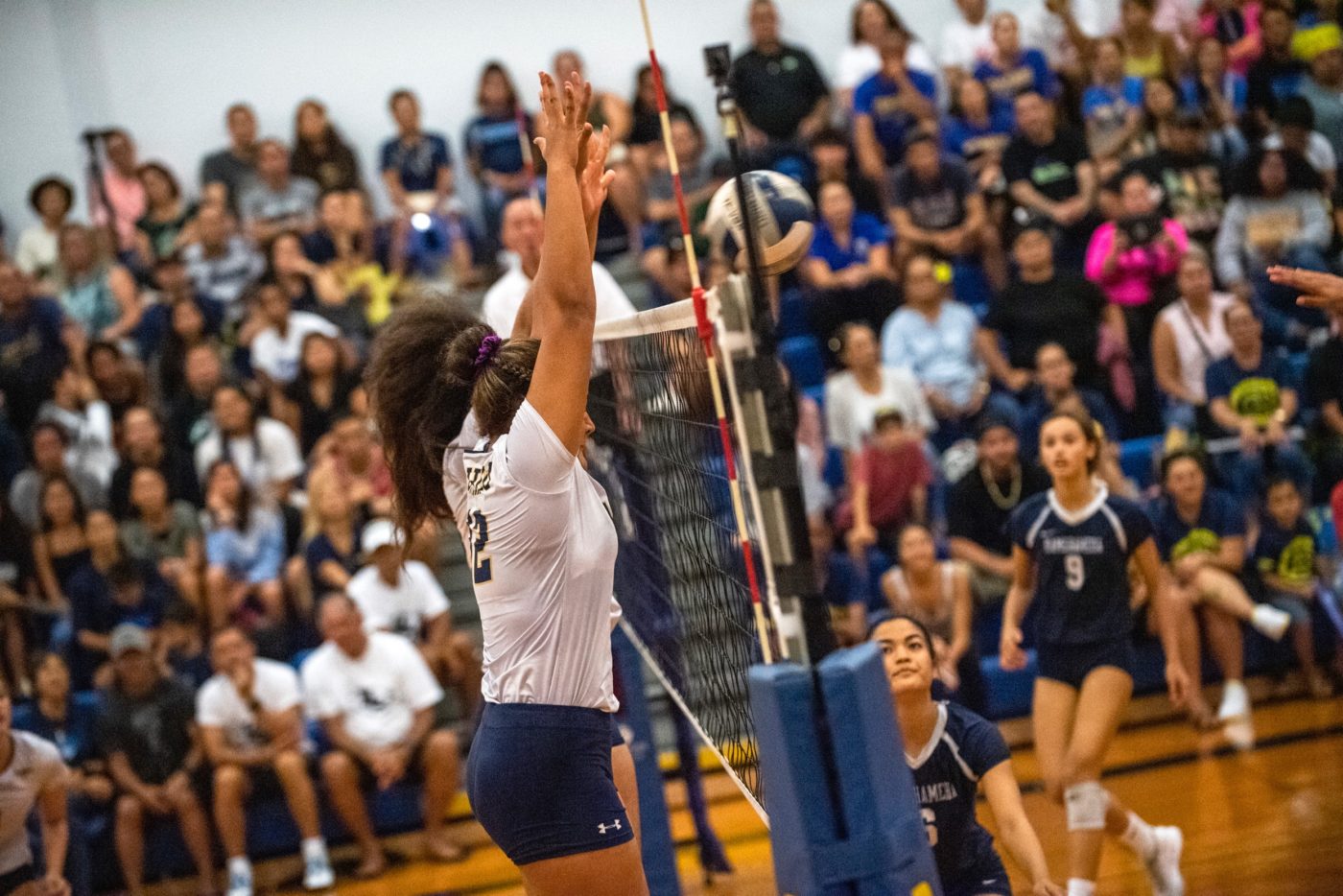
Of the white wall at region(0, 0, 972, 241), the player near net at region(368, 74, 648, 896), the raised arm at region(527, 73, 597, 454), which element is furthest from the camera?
the white wall at region(0, 0, 972, 241)

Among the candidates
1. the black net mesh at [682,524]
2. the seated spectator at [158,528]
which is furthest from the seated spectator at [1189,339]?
the seated spectator at [158,528]

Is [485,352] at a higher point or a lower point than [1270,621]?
higher

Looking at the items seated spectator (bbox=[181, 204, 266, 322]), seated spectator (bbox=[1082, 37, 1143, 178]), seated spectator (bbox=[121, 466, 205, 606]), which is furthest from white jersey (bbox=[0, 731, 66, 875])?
seated spectator (bbox=[1082, 37, 1143, 178])

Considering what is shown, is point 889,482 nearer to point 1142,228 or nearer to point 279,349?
point 1142,228

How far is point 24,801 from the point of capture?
22.4ft

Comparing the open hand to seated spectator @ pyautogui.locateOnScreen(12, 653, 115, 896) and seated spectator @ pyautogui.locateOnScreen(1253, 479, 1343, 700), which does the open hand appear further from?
seated spectator @ pyautogui.locateOnScreen(1253, 479, 1343, 700)

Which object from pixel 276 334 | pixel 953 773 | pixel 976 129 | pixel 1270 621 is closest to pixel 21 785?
pixel 953 773

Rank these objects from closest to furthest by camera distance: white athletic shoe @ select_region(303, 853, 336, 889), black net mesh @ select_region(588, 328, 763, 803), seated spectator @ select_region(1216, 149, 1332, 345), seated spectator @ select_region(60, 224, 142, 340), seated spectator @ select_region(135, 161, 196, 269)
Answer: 1. black net mesh @ select_region(588, 328, 763, 803)
2. white athletic shoe @ select_region(303, 853, 336, 889)
3. seated spectator @ select_region(1216, 149, 1332, 345)
4. seated spectator @ select_region(60, 224, 142, 340)
5. seated spectator @ select_region(135, 161, 196, 269)

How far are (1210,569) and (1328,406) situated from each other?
1.60 meters

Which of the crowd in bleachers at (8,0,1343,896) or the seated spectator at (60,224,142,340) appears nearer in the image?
the crowd in bleachers at (8,0,1343,896)

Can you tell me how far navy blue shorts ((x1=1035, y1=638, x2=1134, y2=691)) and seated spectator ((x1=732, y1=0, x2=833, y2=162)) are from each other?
7078mm

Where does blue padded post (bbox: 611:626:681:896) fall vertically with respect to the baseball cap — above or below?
below

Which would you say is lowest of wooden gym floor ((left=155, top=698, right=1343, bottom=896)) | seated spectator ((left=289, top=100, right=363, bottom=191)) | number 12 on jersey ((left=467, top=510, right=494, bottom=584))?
wooden gym floor ((left=155, top=698, right=1343, bottom=896))

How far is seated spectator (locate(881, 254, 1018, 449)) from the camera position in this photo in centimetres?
1048
